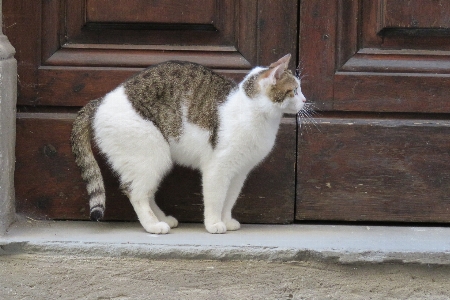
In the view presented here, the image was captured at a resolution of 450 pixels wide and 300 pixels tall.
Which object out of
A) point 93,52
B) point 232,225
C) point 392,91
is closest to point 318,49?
point 392,91

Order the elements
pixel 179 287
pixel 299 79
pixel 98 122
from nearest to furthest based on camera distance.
A: 1. pixel 179 287
2. pixel 98 122
3. pixel 299 79

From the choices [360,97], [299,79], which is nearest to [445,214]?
[360,97]

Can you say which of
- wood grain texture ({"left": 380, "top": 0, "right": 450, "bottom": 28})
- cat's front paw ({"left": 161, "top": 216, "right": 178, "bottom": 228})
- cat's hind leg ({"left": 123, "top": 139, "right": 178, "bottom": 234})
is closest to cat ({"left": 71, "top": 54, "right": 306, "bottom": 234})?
cat's hind leg ({"left": 123, "top": 139, "right": 178, "bottom": 234})

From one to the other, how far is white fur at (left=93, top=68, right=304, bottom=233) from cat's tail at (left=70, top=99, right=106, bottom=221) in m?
0.05

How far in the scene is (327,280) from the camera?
2.53 meters

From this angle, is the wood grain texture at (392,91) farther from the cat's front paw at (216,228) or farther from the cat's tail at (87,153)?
the cat's tail at (87,153)

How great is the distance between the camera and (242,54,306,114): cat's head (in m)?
2.63

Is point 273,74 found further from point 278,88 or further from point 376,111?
point 376,111

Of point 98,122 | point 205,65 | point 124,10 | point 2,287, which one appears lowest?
point 2,287

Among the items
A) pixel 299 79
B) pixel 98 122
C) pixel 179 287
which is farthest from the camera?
pixel 299 79

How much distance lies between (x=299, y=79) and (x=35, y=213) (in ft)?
3.75

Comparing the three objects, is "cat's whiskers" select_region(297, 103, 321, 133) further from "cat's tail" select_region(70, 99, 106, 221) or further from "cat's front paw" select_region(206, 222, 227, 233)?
"cat's tail" select_region(70, 99, 106, 221)

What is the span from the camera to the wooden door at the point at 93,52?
2.86 metres

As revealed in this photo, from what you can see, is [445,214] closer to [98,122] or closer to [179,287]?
[179,287]
